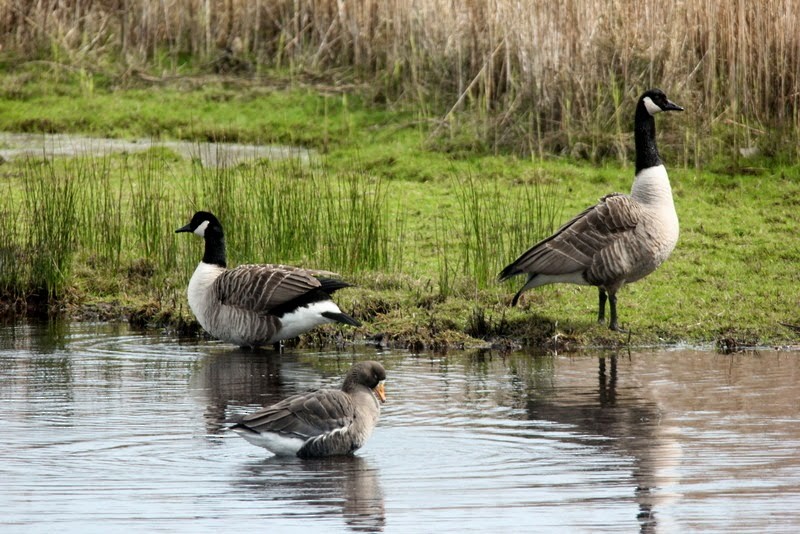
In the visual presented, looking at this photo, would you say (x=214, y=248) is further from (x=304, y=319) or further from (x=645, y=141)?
(x=645, y=141)

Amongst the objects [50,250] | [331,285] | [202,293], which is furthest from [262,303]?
[50,250]

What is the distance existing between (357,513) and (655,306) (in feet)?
20.8

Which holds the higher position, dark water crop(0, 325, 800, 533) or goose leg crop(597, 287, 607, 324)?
goose leg crop(597, 287, 607, 324)

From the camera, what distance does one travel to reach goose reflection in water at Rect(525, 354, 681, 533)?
7.21 metres

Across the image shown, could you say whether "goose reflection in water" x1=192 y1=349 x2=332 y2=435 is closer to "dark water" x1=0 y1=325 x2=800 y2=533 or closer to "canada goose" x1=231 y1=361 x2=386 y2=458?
"dark water" x1=0 y1=325 x2=800 y2=533

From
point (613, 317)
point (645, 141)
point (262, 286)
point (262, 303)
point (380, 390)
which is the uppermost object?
point (645, 141)

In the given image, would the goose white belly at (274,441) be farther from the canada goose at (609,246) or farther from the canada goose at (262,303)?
the canada goose at (609,246)

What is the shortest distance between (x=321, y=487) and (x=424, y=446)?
0.98m

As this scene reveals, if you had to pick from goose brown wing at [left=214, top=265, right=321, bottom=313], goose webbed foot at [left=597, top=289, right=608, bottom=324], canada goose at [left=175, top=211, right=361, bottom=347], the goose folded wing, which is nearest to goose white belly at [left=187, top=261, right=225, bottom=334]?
canada goose at [left=175, top=211, right=361, bottom=347]

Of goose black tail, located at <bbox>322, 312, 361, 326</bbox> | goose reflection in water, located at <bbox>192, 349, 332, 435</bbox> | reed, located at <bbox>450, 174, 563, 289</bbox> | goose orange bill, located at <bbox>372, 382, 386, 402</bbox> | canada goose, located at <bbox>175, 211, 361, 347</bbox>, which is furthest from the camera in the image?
reed, located at <bbox>450, 174, 563, 289</bbox>

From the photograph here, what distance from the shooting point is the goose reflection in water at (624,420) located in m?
7.21

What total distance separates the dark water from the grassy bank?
3.11ft

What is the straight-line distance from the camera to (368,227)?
14.2m

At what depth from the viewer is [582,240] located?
1175 cm
